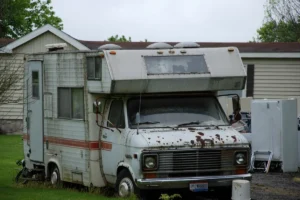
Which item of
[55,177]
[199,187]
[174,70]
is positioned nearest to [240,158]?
[199,187]

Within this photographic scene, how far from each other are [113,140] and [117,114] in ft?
1.60

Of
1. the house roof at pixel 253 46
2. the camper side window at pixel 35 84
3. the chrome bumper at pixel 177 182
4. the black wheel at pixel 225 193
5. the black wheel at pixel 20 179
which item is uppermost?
the house roof at pixel 253 46

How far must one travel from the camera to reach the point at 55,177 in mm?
17328

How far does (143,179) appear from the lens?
1391cm

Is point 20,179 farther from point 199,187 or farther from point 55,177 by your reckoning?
point 199,187

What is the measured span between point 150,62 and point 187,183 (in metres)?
2.32

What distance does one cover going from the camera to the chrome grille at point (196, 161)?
1400cm

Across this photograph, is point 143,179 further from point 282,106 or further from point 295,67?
point 295,67

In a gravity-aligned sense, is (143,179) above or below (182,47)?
below

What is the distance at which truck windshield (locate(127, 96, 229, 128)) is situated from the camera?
48.3 ft

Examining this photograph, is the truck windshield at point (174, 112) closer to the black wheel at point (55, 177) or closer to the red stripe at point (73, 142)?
the red stripe at point (73, 142)

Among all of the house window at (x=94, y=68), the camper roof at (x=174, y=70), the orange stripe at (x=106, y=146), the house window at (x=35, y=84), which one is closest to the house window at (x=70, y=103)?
the house window at (x=94, y=68)

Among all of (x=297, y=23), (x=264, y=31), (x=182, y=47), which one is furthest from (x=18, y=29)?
(x=182, y=47)

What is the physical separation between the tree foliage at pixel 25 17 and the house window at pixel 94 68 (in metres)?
38.8
